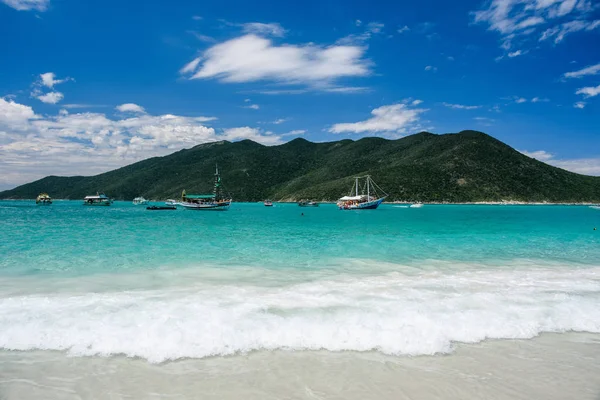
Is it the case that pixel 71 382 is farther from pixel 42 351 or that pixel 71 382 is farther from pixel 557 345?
pixel 557 345

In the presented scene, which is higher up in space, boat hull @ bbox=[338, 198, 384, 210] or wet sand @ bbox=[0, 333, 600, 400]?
boat hull @ bbox=[338, 198, 384, 210]

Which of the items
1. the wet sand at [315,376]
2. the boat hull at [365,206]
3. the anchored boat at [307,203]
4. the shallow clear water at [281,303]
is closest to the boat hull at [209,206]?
the anchored boat at [307,203]

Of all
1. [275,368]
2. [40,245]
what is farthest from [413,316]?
[40,245]

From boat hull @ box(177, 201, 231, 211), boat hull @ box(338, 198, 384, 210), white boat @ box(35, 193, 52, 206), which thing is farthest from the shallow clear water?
white boat @ box(35, 193, 52, 206)

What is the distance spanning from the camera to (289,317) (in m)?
8.48

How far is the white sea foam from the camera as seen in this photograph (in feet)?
23.3

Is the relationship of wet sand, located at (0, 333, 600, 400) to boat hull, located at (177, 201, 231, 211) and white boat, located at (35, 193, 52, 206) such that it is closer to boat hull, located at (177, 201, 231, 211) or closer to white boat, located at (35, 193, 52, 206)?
boat hull, located at (177, 201, 231, 211)

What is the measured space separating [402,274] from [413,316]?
5.98m

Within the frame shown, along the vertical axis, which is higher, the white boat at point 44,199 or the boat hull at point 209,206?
the white boat at point 44,199

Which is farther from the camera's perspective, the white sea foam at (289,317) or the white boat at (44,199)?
the white boat at (44,199)

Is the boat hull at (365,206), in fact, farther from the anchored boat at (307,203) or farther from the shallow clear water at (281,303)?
the shallow clear water at (281,303)

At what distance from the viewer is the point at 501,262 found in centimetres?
1781

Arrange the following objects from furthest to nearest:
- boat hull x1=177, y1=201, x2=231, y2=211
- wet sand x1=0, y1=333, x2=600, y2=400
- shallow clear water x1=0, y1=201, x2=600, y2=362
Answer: boat hull x1=177, y1=201, x2=231, y2=211
shallow clear water x1=0, y1=201, x2=600, y2=362
wet sand x1=0, y1=333, x2=600, y2=400

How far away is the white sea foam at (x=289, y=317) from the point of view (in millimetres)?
7098
